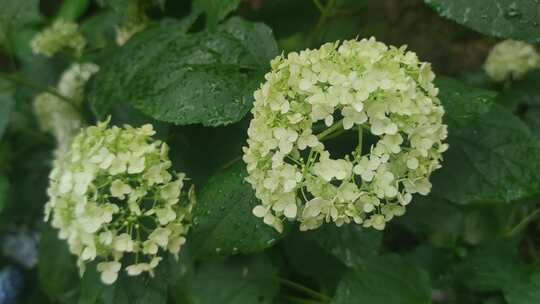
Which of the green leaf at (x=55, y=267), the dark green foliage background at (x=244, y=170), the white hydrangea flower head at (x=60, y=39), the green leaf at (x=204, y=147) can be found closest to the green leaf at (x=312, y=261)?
the dark green foliage background at (x=244, y=170)

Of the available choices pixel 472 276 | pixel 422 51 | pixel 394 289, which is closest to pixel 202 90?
pixel 394 289

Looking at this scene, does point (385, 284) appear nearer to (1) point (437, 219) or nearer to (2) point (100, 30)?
(1) point (437, 219)

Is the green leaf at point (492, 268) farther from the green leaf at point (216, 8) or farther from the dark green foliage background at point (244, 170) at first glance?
the green leaf at point (216, 8)

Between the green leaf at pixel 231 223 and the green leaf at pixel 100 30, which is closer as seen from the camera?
the green leaf at pixel 231 223

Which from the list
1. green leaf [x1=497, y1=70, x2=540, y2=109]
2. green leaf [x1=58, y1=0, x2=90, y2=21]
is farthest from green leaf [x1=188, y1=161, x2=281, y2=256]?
green leaf [x1=58, y1=0, x2=90, y2=21]

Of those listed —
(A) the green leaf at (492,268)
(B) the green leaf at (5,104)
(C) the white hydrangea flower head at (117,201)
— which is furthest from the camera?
(B) the green leaf at (5,104)

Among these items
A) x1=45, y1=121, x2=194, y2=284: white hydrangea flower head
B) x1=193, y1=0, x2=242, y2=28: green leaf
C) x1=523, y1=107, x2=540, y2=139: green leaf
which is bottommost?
x1=523, y1=107, x2=540, y2=139: green leaf

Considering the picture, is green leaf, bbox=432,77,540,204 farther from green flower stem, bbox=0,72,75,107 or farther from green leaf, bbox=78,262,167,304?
green flower stem, bbox=0,72,75,107
